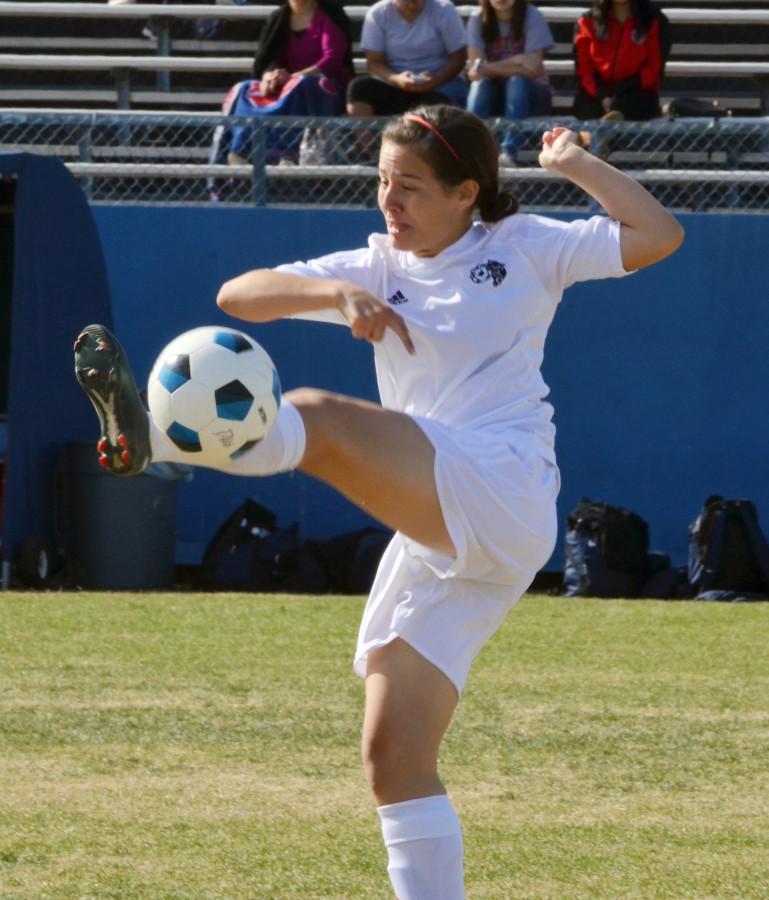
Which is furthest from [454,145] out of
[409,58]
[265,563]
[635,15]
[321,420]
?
[635,15]

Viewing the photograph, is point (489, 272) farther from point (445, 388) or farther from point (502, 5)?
point (502, 5)

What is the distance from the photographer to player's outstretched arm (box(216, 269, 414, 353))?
3309 mm

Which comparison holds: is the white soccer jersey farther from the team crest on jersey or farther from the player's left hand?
the player's left hand

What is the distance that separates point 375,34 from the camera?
1172cm

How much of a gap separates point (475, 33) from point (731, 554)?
421 cm

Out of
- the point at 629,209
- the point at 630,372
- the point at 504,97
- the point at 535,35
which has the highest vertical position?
the point at 535,35

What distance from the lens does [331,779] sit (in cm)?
553

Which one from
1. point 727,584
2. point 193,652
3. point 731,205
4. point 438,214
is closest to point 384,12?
point 731,205

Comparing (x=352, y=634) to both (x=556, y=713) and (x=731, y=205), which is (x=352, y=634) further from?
(x=731, y=205)

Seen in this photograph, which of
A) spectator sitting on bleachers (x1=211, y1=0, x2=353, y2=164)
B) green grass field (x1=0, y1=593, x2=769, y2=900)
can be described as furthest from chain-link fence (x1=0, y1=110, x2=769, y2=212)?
green grass field (x1=0, y1=593, x2=769, y2=900)

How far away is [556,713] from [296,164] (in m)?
5.43

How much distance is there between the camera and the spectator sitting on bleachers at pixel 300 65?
11477mm

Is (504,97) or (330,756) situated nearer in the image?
(330,756)

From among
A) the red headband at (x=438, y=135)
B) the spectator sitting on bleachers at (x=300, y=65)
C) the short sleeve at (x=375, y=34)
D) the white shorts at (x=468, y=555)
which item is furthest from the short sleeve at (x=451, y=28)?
the white shorts at (x=468, y=555)
